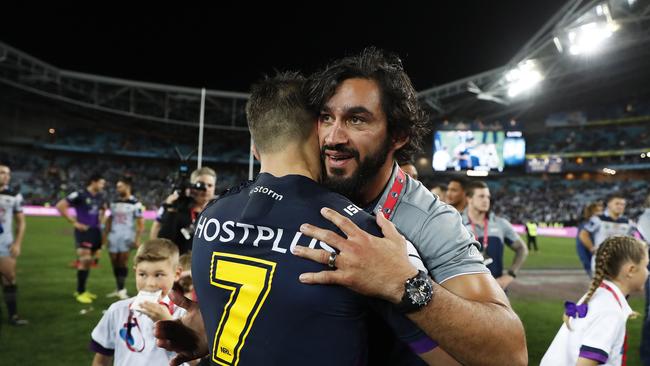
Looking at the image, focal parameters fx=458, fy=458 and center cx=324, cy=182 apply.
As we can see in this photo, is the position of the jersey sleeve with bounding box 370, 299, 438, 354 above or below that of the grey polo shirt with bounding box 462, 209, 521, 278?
above

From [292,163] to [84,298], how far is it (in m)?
8.10

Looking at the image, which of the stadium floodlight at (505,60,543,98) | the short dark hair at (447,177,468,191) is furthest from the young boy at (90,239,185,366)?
the stadium floodlight at (505,60,543,98)

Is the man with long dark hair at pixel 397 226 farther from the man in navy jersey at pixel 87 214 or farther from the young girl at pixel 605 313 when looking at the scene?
the man in navy jersey at pixel 87 214

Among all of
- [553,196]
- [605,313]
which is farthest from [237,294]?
[553,196]

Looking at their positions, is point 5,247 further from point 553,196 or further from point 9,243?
point 553,196

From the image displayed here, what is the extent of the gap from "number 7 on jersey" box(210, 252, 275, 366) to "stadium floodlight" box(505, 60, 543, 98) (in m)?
23.5

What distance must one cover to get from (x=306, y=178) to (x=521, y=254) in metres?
5.75

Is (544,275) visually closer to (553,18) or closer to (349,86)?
(553,18)

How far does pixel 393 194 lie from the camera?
6.31ft

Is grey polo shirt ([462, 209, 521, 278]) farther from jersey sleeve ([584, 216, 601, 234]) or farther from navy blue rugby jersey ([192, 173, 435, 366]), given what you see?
navy blue rugby jersey ([192, 173, 435, 366])

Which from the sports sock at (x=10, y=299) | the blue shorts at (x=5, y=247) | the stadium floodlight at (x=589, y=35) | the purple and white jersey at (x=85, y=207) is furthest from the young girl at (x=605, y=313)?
the stadium floodlight at (x=589, y=35)

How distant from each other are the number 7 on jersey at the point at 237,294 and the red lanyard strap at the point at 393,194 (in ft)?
1.91

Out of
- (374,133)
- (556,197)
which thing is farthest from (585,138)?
(374,133)

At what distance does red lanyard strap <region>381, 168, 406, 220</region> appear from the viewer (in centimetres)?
184
